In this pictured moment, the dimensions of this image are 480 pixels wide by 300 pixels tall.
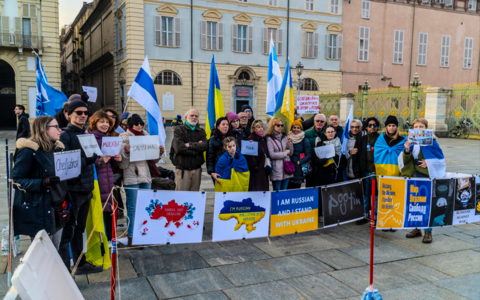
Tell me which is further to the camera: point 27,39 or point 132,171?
point 27,39

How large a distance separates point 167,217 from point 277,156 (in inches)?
90.0

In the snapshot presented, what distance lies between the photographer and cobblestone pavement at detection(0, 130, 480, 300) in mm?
3773

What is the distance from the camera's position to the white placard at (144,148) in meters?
4.87

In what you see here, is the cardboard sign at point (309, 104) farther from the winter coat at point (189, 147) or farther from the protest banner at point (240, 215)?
the protest banner at point (240, 215)

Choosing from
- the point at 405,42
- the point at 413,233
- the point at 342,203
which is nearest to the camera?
the point at 342,203

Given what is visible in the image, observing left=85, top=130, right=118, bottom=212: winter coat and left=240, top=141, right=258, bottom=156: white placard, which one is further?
left=240, top=141, right=258, bottom=156: white placard

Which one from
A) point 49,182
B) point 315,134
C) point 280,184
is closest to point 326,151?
point 315,134

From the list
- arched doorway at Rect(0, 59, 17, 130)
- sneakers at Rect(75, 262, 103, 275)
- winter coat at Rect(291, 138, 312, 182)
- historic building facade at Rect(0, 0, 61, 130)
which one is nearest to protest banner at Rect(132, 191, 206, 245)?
sneakers at Rect(75, 262, 103, 275)

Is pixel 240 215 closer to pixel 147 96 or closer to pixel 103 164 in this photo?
pixel 103 164

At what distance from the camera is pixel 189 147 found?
18.3ft

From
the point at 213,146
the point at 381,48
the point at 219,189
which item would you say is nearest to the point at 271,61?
the point at 213,146

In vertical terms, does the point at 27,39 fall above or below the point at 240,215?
above

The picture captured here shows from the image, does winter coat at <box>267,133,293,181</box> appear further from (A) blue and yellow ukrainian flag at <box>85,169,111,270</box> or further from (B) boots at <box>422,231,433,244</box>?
Answer: (A) blue and yellow ukrainian flag at <box>85,169,111,270</box>

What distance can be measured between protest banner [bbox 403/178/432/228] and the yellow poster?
0.08 m
